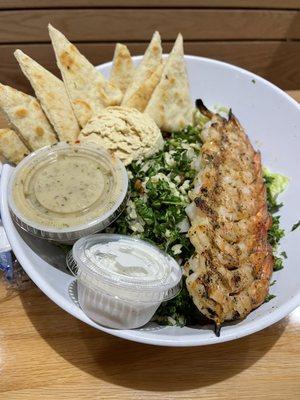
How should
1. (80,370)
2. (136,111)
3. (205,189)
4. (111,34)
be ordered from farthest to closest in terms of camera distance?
1. (111,34)
2. (136,111)
3. (205,189)
4. (80,370)

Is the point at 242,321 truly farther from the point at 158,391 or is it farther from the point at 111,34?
the point at 111,34

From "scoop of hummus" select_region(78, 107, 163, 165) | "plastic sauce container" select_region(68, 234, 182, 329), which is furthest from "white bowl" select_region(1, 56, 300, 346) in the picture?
"scoop of hummus" select_region(78, 107, 163, 165)

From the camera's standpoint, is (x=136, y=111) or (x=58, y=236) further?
(x=136, y=111)

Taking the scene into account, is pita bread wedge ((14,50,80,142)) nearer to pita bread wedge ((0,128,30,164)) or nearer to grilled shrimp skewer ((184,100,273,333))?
pita bread wedge ((0,128,30,164))

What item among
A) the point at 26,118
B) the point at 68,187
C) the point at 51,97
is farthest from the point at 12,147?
the point at 68,187

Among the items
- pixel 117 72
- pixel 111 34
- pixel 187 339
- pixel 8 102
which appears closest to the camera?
pixel 187 339

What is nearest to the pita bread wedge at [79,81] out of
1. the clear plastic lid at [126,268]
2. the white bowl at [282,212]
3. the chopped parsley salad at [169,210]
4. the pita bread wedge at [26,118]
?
the pita bread wedge at [26,118]

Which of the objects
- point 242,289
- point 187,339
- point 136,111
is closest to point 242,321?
point 242,289
